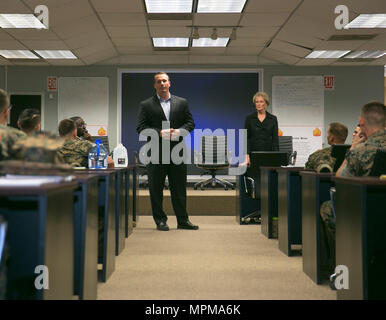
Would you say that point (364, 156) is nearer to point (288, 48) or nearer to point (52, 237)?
point (52, 237)

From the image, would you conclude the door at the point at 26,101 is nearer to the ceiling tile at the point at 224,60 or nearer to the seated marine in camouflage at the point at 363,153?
the ceiling tile at the point at 224,60

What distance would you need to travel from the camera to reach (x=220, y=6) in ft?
18.9

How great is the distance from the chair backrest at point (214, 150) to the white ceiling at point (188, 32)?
65.7 inches

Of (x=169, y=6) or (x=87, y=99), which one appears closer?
(x=169, y=6)

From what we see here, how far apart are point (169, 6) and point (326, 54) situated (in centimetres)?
338

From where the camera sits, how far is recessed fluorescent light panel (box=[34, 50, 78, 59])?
7594 millimetres

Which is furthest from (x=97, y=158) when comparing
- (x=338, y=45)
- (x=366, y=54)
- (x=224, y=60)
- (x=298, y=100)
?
(x=366, y=54)

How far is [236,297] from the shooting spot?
237 centimetres

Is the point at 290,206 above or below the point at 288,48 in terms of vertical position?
below

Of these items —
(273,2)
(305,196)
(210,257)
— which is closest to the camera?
(305,196)
